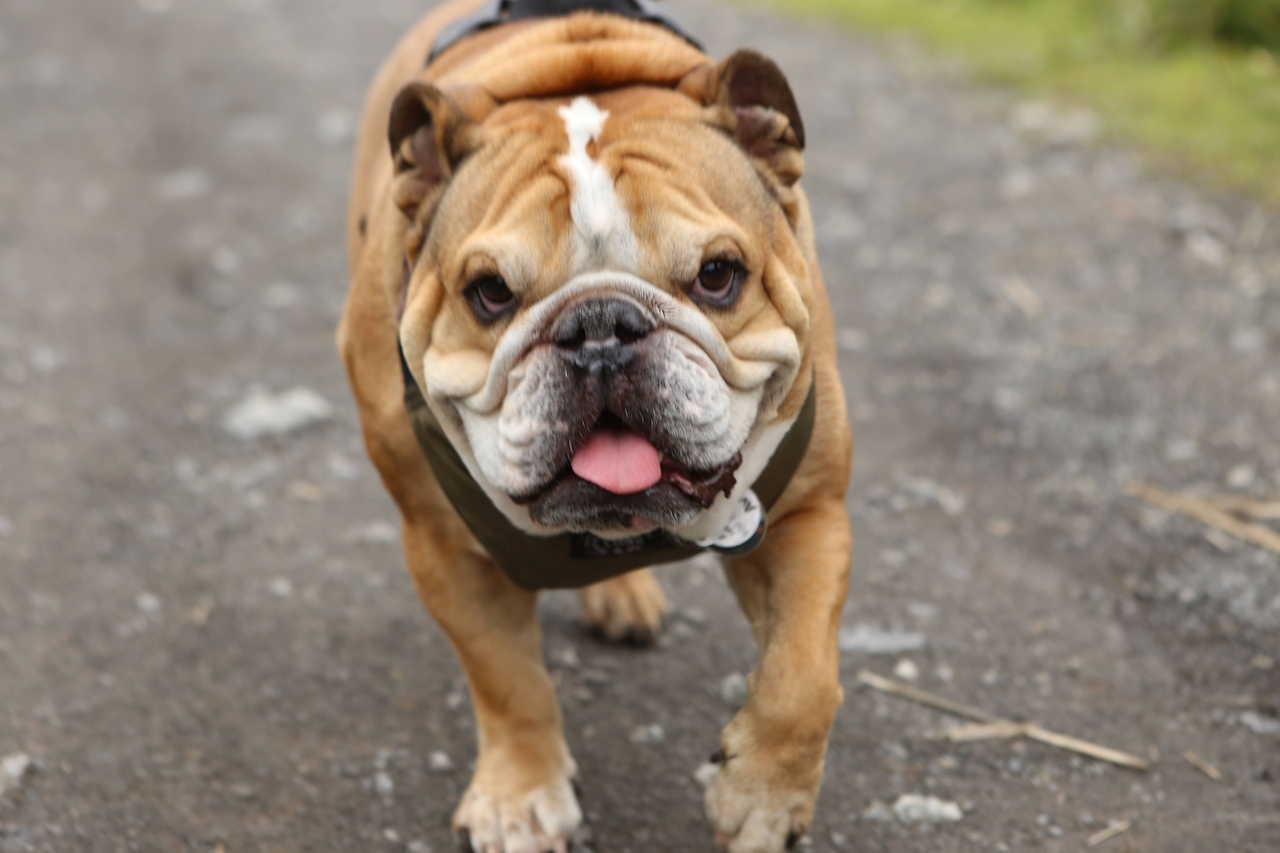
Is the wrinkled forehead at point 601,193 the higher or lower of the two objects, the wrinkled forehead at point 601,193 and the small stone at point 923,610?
the higher

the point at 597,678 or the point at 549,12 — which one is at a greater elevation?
the point at 549,12

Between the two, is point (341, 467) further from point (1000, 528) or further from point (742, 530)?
point (742, 530)

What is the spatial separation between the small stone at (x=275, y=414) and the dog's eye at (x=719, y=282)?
9.70 feet

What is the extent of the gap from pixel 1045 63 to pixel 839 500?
600cm

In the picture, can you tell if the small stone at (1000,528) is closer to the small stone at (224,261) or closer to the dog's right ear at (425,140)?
the dog's right ear at (425,140)

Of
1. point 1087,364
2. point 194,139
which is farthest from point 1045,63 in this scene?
point 194,139

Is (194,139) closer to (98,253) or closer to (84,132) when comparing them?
(84,132)

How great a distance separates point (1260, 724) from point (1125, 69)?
18.2 feet

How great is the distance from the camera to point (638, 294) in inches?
103

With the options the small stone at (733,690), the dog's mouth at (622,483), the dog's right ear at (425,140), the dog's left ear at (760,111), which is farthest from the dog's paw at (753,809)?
the dog's right ear at (425,140)

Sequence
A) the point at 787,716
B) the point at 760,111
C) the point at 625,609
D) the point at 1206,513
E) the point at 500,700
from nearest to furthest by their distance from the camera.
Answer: the point at 787,716
the point at 760,111
the point at 500,700
the point at 625,609
the point at 1206,513

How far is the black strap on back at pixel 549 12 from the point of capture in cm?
359

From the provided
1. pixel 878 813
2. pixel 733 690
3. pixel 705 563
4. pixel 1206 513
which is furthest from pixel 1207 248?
pixel 878 813

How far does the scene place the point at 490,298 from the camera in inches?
108
